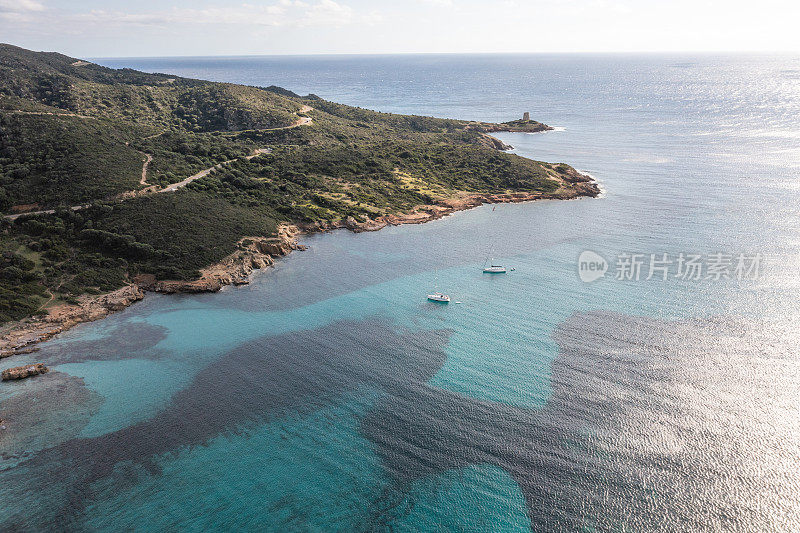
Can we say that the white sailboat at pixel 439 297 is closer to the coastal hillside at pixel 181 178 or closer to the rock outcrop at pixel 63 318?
the coastal hillside at pixel 181 178

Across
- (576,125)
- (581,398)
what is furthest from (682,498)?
(576,125)

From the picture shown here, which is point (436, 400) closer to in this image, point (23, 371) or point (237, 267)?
point (23, 371)

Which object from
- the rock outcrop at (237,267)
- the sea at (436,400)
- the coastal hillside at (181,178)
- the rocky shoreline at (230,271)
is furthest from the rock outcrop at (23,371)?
the rock outcrop at (237,267)

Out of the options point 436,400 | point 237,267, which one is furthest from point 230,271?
point 436,400

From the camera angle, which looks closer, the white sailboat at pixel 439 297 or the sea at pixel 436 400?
the sea at pixel 436 400

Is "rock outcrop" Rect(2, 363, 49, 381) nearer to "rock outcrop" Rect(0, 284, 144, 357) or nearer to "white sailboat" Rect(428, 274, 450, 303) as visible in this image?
"rock outcrop" Rect(0, 284, 144, 357)

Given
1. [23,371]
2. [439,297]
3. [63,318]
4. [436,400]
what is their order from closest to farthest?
[436,400]
[23,371]
[63,318]
[439,297]

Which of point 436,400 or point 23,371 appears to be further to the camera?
point 23,371
